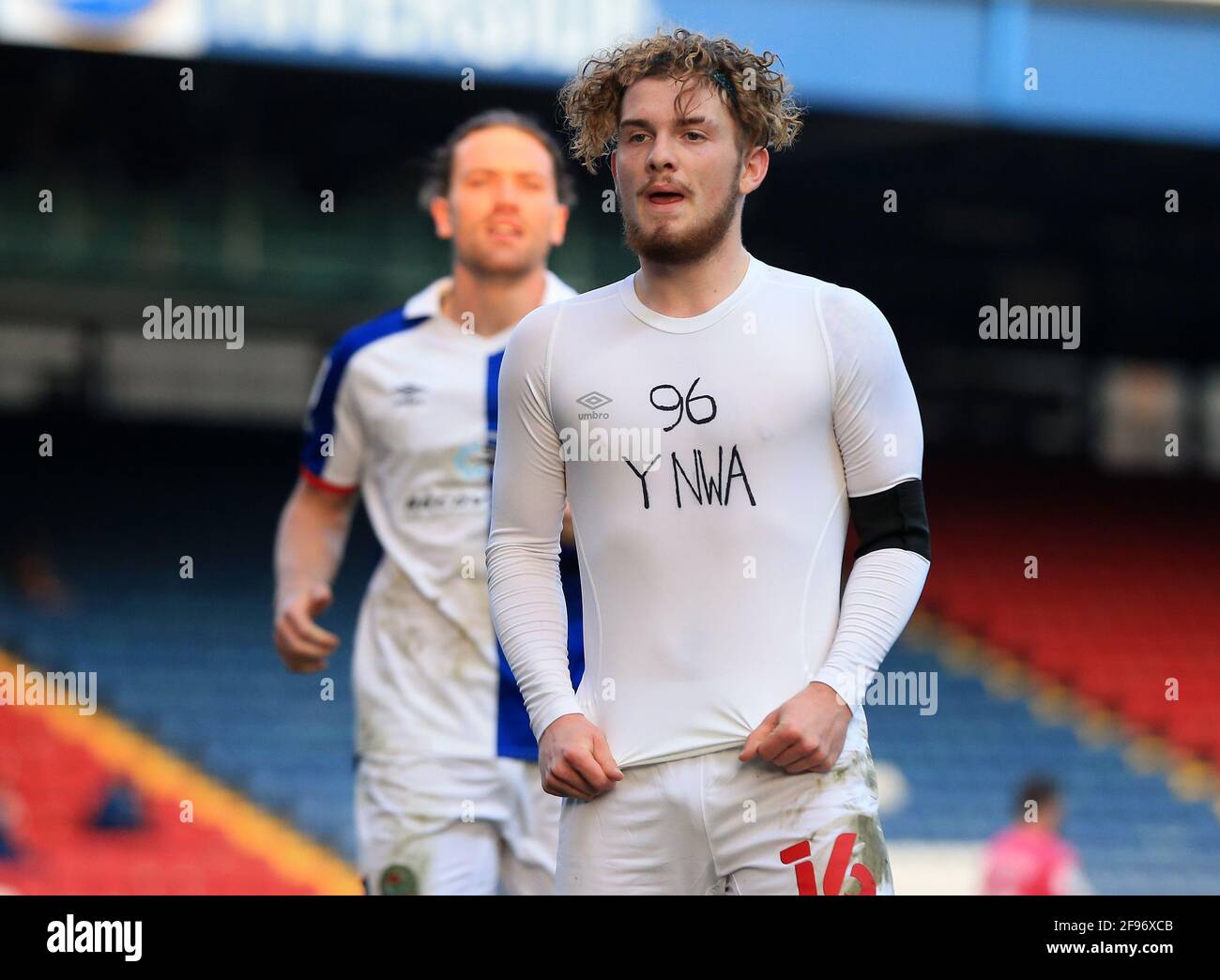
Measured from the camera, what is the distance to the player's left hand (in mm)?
2938

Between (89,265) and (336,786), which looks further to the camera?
(89,265)

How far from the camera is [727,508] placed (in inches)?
121

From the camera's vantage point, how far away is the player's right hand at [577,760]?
3.01 m

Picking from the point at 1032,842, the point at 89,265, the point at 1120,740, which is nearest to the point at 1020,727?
the point at 1120,740

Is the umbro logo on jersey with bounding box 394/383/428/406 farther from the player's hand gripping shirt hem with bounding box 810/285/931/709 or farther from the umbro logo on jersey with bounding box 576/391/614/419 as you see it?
the player's hand gripping shirt hem with bounding box 810/285/931/709

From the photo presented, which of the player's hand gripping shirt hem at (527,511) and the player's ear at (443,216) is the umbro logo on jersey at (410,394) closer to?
the player's ear at (443,216)

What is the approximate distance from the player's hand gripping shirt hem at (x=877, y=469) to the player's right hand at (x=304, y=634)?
199cm

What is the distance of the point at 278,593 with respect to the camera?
196 inches

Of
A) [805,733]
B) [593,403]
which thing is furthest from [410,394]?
[805,733]

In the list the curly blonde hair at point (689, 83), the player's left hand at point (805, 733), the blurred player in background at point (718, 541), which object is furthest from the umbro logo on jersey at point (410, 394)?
the player's left hand at point (805, 733)

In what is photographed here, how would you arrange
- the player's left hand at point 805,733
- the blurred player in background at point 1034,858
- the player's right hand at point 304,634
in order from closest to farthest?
the player's left hand at point 805,733 < the player's right hand at point 304,634 < the blurred player in background at point 1034,858

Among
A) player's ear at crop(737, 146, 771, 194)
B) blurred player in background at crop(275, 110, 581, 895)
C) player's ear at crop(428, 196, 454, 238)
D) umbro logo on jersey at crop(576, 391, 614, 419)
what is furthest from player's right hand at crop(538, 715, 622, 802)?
player's ear at crop(428, 196, 454, 238)
